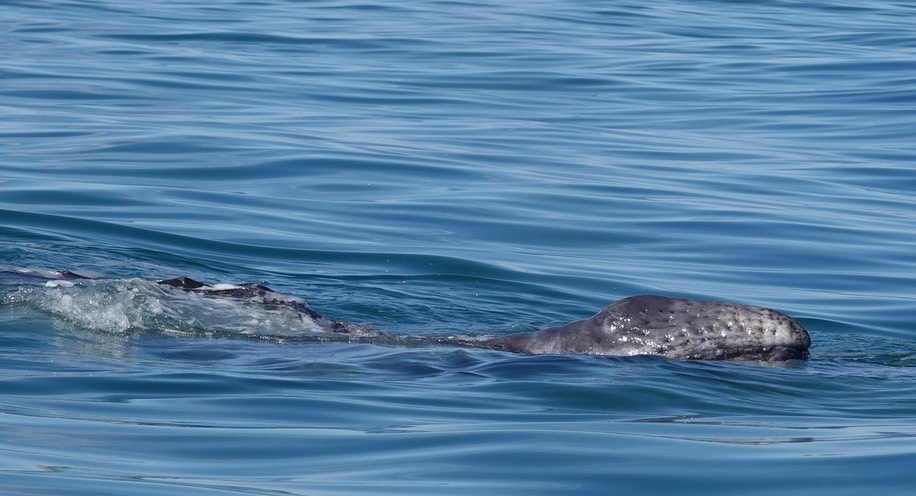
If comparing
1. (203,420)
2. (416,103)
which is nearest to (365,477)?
(203,420)

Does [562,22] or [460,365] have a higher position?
[562,22]

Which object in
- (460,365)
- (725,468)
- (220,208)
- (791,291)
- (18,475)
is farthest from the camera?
(220,208)

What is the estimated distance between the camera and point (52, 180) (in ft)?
47.9

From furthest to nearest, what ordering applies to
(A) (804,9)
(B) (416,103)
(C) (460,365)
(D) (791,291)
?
(A) (804,9) < (B) (416,103) < (D) (791,291) < (C) (460,365)

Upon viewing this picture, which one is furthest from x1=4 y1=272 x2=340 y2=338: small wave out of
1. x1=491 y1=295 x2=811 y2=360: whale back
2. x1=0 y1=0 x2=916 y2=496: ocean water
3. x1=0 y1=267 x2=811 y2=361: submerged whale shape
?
x1=491 y1=295 x2=811 y2=360: whale back

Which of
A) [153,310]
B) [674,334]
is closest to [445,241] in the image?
[153,310]

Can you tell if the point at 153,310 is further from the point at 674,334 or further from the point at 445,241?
the point at 445,241

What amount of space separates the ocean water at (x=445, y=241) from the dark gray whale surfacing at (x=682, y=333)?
195 mm

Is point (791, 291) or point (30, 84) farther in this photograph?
point (30, 84)

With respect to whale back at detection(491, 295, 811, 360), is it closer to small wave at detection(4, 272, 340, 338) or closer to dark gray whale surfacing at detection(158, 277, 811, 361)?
dark gray whale surfacing at detection(158, 277, 811, 361)

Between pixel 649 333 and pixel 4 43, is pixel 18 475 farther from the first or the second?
pixel 4 43

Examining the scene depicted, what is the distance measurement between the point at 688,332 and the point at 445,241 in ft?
16.9

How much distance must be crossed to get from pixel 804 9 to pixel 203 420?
29.2 metres

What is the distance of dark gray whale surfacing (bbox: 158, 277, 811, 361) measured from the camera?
310 inches
